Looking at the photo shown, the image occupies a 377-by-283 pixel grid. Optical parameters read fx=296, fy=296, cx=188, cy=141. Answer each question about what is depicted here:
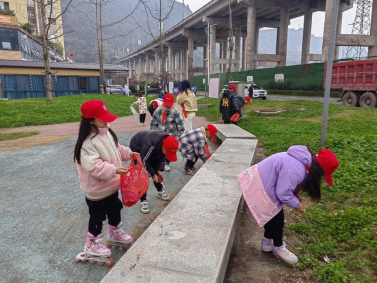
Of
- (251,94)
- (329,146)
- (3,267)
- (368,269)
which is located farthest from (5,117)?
(251,94)

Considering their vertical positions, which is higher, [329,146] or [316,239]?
[329,146]

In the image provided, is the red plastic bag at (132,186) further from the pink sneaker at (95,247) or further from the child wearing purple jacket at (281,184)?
the child wearing purple jacket at (281,184)

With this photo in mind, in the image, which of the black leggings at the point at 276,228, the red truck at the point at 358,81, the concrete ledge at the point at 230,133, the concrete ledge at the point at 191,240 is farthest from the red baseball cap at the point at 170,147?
the red truck at the point at 358,81

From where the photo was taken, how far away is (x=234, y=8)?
42719 millimetres

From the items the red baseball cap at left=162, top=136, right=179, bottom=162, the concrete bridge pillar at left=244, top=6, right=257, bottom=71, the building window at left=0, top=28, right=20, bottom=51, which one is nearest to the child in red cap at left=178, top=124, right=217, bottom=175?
the red baseball cap at left=162, top=136, right=179, bottom=162

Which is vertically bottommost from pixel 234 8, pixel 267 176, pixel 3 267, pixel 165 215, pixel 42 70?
pixel 3 267

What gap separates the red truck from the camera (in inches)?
551

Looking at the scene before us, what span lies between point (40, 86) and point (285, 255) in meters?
24.7

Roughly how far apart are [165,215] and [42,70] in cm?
2375

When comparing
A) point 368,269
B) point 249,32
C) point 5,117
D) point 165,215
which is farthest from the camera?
point 249,32

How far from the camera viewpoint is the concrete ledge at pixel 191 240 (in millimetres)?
2211

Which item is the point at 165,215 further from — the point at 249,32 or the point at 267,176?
the point at 249,32

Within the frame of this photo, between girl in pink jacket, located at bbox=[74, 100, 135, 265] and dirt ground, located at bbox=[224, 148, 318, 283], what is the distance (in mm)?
1259

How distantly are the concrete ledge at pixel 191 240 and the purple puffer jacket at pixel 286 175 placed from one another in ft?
1.87
